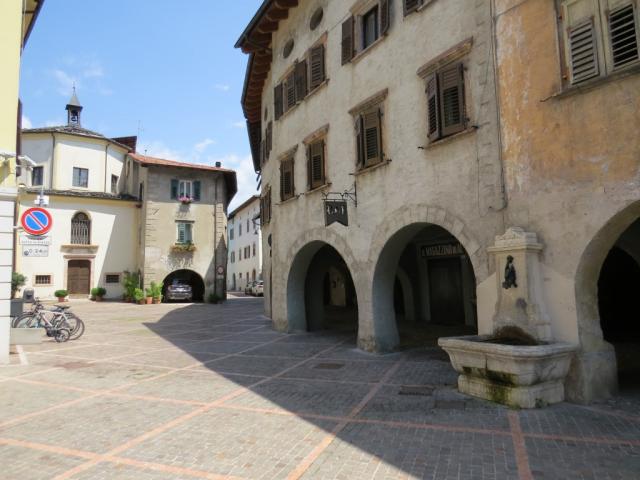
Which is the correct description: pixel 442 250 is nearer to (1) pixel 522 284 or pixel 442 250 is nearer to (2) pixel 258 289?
(1) pixel 522 284

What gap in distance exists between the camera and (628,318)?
40.3 ft

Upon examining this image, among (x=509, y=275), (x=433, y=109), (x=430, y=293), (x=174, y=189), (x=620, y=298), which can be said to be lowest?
(x=620, y=298)

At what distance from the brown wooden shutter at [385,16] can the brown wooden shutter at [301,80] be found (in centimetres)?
394

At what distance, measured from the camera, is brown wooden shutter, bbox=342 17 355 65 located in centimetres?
1209

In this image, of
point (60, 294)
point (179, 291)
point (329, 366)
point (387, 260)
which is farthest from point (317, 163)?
point (60, 294)

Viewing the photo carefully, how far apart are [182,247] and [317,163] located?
21664mm

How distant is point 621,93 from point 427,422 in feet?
17.1

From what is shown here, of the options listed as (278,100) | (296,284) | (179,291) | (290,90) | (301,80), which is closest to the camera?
(301,80)

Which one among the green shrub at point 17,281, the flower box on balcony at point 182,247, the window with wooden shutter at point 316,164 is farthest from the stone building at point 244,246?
the window with wooden shutter at point 316,164

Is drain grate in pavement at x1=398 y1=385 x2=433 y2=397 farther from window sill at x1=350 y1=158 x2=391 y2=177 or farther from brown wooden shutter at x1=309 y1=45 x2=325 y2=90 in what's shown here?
brown wooden shutter at x1=309 y1=45 x2=325 y2=90

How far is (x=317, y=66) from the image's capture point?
13719 millimetres

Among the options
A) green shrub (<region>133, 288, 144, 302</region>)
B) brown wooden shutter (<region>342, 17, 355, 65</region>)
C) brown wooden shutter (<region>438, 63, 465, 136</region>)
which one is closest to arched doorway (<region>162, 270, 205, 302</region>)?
green shrub (<region>133, 288, 144, 302</region>)

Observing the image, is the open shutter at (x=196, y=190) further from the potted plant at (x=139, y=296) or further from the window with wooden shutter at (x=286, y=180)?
the window with wooden shutter at (x=286, y=180)

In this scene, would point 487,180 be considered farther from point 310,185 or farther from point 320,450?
point 310,185
